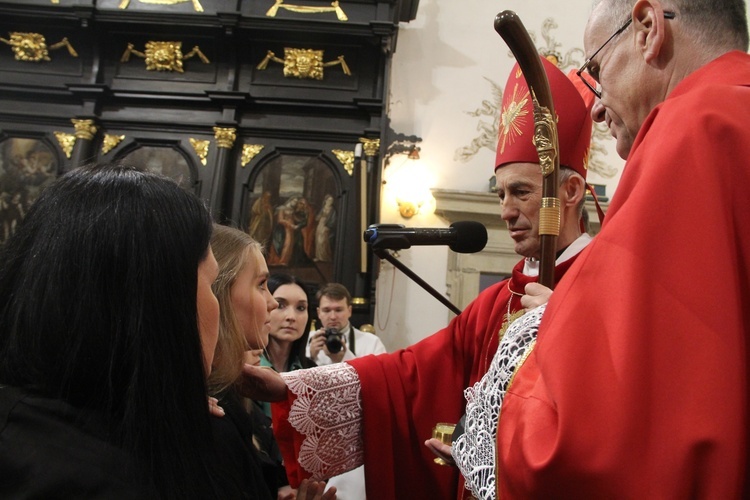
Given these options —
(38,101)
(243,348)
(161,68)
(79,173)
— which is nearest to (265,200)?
(161,68)

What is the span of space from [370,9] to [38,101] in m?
4.04

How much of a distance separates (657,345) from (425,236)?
4.25ft

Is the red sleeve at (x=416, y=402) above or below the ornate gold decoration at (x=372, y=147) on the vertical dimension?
below

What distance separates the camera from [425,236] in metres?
2.05

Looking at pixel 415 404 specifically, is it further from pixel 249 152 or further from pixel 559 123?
pixel 249 152

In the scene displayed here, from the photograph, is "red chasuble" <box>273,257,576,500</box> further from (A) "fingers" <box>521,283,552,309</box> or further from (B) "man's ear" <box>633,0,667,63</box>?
(B) "man's ear" <box>633,0,667,63</box>

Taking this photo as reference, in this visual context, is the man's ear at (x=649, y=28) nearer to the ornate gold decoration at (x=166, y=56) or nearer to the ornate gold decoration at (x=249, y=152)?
the ornate gold decoration at (x=249, y=152)

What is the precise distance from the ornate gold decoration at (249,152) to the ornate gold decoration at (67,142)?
193 centimetres

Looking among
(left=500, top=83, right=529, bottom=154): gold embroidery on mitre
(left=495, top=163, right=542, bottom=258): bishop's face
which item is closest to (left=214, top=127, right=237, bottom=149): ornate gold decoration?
(left=500, top=83, right=529, bottom=154): gold embroidery on mitre

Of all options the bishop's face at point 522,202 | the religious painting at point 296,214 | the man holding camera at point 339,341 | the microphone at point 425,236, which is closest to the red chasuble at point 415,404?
the bishop's face at point 522,202

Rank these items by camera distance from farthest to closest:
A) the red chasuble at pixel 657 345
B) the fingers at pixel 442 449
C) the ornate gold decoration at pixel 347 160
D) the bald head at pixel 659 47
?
the ornate gold decoration at pixel 347 160, the fingers at pixel 442 449, the bald head at pixel 659 47, the red chasuble at pixel 657 345

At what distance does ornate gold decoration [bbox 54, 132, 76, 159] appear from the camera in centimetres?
700

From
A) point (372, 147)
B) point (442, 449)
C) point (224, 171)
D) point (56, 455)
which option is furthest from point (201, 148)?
point (56, 455)

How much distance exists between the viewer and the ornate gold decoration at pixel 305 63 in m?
6.98
